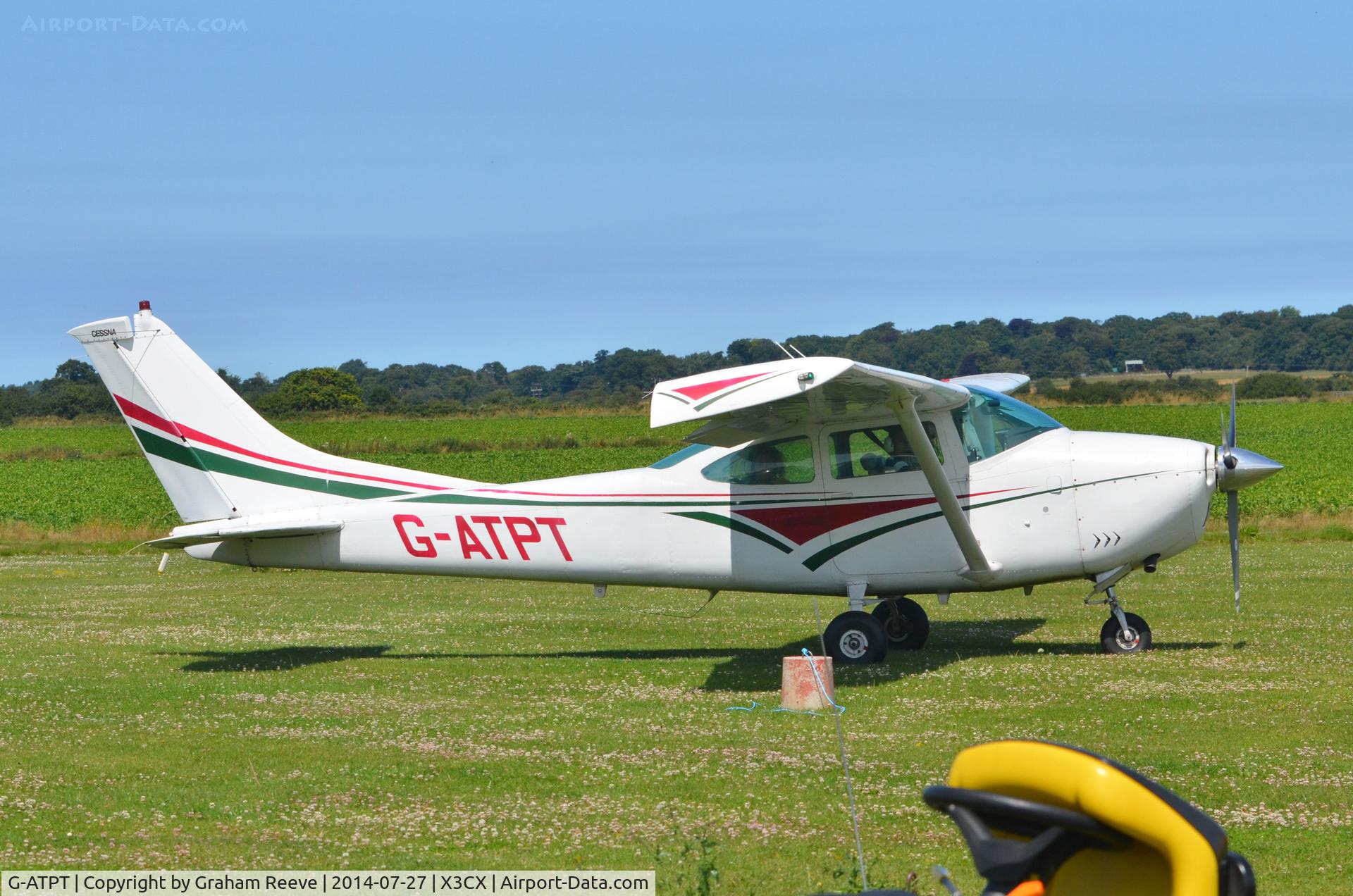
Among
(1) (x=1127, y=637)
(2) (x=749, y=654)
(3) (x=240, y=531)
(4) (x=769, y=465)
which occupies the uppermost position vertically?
(4) (x=769, y=465)

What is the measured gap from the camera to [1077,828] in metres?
2.05

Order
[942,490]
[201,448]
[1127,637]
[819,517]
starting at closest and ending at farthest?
1. [942,490]
2. [1127,637]
3. [819,517]
4. [201,448]

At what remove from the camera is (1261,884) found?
5.74m

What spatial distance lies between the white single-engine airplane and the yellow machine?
362 inches

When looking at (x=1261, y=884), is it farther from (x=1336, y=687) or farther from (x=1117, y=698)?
(x=1336, y=687)

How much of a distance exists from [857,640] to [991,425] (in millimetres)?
2377

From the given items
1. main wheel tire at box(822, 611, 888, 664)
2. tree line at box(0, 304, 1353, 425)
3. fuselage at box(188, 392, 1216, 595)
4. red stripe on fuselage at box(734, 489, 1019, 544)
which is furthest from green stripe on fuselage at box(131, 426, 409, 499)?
tree line at box(0, 304, 1353, 425)

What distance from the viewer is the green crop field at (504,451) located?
3272cm

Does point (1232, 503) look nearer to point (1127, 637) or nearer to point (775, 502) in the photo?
point (1127, 637)

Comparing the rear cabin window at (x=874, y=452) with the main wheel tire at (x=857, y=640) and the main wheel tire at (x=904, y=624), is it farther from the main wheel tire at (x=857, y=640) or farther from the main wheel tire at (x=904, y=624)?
the main wheel tire at (x=904, y=624)

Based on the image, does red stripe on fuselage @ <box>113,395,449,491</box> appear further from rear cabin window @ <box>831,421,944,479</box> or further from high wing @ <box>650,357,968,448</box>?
rear cabin window @ <box>831,421,944,479</box>

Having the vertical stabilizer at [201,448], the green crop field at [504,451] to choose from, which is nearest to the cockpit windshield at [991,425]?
the vertical stabilizer at [201,448]

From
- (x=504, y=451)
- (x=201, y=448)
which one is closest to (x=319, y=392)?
(x=504, y=451)

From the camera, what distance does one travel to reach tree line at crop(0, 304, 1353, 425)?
230 feet
